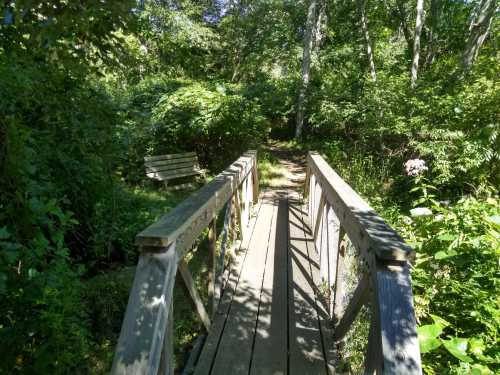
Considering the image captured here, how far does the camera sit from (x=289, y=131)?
1516 centimetres

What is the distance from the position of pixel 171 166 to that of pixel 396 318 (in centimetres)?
677

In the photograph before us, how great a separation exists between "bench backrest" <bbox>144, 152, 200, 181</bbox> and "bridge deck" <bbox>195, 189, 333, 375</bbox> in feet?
11.7

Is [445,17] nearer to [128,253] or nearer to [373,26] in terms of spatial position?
[373,26]

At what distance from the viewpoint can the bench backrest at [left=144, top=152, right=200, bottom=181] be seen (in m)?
7.23

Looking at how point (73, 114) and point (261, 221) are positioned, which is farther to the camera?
point (261, 221)

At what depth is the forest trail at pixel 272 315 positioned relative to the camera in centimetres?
215

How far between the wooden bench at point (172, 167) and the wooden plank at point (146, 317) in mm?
5979

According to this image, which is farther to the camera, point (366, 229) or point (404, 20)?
point (404, 20)

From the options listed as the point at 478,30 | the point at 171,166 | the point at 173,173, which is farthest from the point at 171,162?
the point at 478,30

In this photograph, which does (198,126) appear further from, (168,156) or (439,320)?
(439,320)

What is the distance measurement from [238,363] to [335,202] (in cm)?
139

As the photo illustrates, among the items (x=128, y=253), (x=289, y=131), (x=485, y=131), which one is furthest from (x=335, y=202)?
(x=289, y=131)

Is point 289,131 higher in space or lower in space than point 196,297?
higher

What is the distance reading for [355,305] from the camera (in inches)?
74.7
